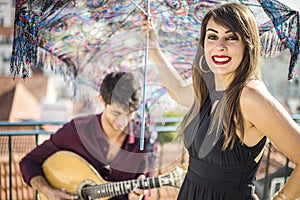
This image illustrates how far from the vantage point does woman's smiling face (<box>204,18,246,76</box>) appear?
1.56 meters

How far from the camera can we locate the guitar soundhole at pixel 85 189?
2311 mm

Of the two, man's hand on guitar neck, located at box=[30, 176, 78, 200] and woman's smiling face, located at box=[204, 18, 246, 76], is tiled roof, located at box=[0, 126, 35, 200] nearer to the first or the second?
man's hand on guitar neck, located at box=[30, 176, 78, 200]

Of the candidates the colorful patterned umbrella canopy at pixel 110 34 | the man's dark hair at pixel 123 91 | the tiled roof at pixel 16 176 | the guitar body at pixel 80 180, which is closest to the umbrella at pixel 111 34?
the colorful patterned umbrella canopy at pixel 110 34

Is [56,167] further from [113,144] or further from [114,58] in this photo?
[114,58]

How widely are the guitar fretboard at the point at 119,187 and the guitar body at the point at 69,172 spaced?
0.04 m

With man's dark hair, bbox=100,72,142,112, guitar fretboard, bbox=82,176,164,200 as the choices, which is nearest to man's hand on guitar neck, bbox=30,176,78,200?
guitar fretboard, bbox=82,176,164,200

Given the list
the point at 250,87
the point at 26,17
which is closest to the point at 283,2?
the point at 250,87

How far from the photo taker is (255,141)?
155 cm

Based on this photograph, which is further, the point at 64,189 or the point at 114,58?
the point at 114,58

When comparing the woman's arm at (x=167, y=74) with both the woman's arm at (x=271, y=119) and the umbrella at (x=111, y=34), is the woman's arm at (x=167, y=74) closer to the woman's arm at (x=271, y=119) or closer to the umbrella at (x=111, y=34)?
the umbrella at (x=111, y=34)

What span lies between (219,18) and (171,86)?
2.08 ft

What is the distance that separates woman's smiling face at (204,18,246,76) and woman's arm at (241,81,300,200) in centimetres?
12

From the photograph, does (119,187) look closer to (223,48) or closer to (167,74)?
(167,74)

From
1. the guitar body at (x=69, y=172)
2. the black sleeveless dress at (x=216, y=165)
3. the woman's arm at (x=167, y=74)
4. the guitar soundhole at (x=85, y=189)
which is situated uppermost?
the woman's arm at (x=167, y=74)
